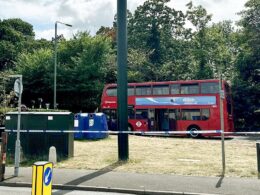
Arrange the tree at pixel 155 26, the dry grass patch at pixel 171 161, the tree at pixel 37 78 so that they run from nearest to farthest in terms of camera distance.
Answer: the dry grass patch at pixel 171 161 < the tree at pixel 37 78 < the tree at pixel 155 26

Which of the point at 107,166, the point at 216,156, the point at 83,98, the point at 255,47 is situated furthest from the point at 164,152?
the point at 255,47

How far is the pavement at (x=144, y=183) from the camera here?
7336 millimetres

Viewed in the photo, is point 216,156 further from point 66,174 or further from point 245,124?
point 245,124

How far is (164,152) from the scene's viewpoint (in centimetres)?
1373

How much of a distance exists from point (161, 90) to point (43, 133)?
12.2 metres

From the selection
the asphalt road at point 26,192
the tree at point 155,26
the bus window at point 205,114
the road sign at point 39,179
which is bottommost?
the asphalt road at point 26,192

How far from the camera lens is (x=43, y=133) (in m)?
12.1

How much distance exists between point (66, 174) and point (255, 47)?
85.6 feet

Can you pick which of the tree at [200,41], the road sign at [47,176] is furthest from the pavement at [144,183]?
the tree at [200,41]

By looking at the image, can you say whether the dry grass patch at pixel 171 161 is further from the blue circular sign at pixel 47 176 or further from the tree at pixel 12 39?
the tree at pixel 12 39

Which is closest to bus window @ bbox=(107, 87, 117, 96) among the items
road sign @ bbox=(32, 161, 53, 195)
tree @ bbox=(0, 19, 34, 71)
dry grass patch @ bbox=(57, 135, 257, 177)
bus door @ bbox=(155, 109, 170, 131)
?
bus door @ bbox=(155, 109, 170, 131)

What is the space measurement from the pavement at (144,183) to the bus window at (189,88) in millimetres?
13604

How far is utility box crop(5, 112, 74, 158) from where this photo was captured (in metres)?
11.9

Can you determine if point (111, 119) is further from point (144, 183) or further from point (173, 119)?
point (144, 183)
